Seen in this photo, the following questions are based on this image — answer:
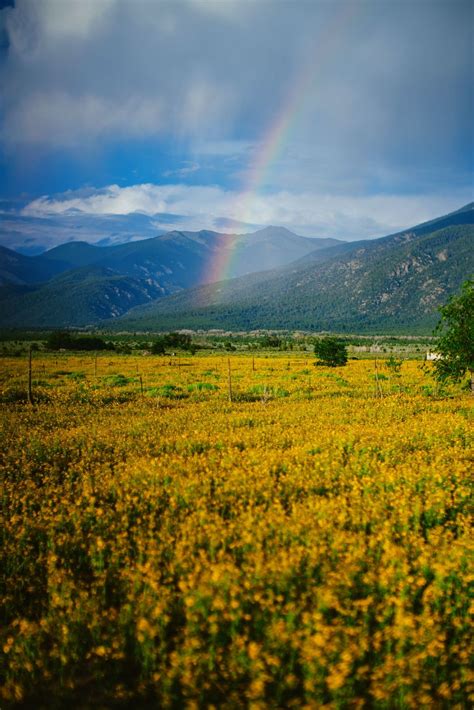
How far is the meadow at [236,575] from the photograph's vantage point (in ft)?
12.8

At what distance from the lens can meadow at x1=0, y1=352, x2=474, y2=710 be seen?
389 centimetres

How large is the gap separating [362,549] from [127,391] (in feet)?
59.5

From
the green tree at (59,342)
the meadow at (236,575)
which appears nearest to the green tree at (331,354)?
the meadow at (236,575)

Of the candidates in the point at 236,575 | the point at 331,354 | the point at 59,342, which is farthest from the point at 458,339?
the point at 59,342

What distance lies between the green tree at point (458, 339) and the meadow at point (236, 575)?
902 cm

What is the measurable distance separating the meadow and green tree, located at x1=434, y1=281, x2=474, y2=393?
29.6ft

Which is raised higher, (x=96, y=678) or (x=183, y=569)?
(x=183, y=569)

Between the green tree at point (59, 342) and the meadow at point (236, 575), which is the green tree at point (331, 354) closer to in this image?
the meadow at point (236, 575)

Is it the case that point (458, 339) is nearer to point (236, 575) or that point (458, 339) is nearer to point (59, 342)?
point (236, 575)

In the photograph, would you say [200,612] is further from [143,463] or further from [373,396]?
[373,396]

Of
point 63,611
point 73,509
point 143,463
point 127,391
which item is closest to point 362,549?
point 63,611

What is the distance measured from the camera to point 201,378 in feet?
96.6

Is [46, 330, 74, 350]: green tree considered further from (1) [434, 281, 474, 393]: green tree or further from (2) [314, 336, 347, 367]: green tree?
(1) [434, 281, 474, 393]: green tree

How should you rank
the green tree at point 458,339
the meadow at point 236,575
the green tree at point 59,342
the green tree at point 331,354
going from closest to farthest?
the meadow at point 236,575 → the green tree at point 458,339 → the green tree at point 331,354 → the green tree at point 59,342
